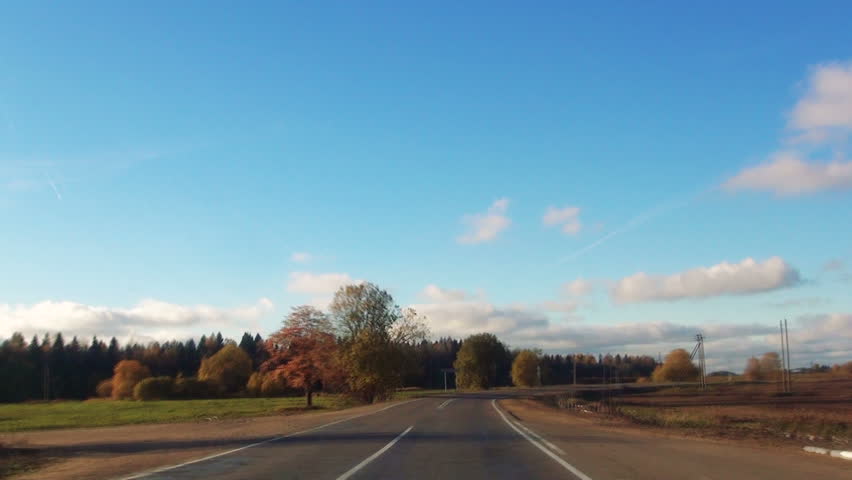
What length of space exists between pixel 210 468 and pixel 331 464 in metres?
2.62

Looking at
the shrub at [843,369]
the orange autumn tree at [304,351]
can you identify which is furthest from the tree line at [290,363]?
the shrub at [843,369]

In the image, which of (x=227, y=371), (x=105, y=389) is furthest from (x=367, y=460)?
(x=105, y=389)

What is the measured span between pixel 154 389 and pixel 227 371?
1653cm

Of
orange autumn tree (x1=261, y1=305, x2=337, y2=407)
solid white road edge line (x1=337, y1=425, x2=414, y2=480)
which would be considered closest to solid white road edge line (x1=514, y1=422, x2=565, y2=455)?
solid white road edge line (x1=337, y1=425, x2=414, y2=480)

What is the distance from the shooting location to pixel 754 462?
15680 millimetres

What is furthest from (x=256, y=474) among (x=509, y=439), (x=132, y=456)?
(x=509, y=439)

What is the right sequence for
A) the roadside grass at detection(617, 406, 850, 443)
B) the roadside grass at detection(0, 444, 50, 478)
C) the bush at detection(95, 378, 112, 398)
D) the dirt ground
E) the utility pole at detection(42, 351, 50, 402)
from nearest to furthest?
the dirt ground, the roadside grass at detection(0, 444, 50, 478), the roadside grass at detection(617, 406, 850, 443), the utility pole at detection(42, 351, 50, 402), the bush at detection(95, 378, 112, 398)

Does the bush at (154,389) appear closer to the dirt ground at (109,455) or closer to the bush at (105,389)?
the bush at (105,389)

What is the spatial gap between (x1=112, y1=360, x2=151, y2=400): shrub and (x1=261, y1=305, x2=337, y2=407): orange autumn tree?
53362 millimetres

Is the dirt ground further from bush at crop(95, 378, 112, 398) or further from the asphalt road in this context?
bush at crop(95, 378, 112, 398)

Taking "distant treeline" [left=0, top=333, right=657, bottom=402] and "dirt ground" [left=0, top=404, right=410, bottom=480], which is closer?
"dirt ground" [left=0, top=404, right=410, bottom=480]

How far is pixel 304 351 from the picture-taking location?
62.3 metres

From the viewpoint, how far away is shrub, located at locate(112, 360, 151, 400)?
10712 centimetres

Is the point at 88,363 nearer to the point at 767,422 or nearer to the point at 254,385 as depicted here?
the point at 254,385
